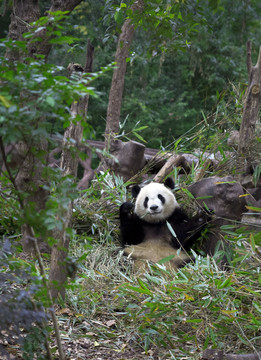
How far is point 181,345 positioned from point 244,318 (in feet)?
1.43

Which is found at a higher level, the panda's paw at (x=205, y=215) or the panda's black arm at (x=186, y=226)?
the panda's paw at (x=205, y=215)

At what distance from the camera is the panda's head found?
421 cm

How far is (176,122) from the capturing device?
12523mm

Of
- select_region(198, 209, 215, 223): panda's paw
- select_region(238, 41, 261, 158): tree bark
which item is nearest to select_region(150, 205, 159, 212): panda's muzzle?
select_region(198, 209, 215, 223): panda's paw

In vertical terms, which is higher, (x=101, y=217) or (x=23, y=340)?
(x=23, y=340)

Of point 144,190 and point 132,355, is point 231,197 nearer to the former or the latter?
point 144,190

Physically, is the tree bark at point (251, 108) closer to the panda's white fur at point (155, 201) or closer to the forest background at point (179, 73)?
the panda's white fur at point (155, 201)

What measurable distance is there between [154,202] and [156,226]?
1.18 ft

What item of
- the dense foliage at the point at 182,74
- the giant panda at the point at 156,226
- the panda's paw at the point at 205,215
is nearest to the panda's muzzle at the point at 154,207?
the giant panda at the point at 156,226

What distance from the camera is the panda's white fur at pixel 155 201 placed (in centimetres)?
423

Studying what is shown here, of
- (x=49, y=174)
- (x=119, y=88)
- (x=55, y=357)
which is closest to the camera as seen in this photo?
(x=49, y=174)

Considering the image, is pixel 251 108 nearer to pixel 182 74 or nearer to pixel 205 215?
pixel 205 215

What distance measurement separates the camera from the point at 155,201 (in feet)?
13.6

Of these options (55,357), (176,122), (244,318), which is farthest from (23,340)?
(176,122)
